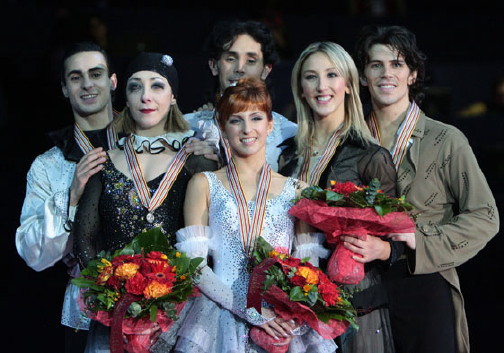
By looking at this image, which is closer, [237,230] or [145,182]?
[237,230]

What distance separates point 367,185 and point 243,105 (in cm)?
67

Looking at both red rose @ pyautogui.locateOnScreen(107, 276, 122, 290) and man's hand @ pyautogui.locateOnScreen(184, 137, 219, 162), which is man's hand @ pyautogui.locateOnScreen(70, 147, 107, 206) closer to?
man's hand @ pyautogui.locateOnScreen(184, 137, 219, 162)

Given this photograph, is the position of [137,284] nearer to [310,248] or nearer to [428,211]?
[310,248]

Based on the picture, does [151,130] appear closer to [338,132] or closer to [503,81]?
[338,132]

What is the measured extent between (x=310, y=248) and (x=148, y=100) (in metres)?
0.98

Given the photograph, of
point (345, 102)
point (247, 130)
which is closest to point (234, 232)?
point (247, 130)

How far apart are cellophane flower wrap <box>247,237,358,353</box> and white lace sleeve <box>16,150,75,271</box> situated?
102 cm

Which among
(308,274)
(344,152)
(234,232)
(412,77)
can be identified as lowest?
(308,274)

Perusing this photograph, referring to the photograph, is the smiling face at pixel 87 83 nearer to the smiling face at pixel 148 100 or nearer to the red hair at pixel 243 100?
the smiling face at pixel 148 100

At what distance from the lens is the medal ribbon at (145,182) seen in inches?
160

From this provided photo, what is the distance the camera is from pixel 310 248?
4.01m

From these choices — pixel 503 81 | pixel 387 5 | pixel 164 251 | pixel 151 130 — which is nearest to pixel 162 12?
pixel 387 5

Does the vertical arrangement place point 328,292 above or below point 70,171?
below

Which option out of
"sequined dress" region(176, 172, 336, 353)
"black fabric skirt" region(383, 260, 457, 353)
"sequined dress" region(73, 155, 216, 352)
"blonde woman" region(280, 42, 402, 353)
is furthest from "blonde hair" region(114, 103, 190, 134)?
"black fabric skirt" region(383, 260, 457, 353)
